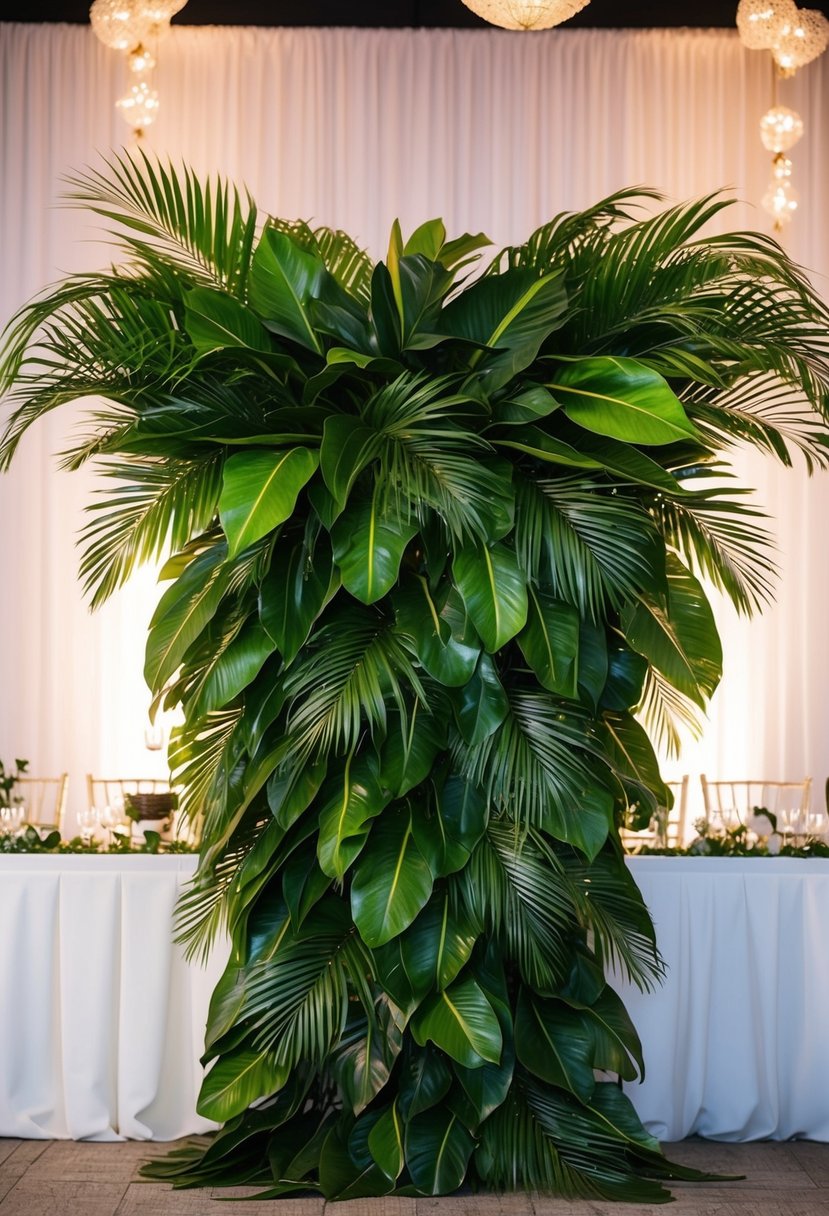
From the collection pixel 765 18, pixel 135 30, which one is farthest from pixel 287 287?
pixel 765 18

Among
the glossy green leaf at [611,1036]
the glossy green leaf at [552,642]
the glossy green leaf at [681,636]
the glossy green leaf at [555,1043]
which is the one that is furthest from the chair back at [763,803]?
the glossy green leaf at [552,642]

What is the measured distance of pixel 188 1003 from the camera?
12.8ft

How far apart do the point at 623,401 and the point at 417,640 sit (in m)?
0.75

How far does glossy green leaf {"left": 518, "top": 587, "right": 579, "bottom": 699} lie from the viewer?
3189 mm

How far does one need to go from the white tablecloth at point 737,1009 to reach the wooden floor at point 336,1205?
11 centimetres

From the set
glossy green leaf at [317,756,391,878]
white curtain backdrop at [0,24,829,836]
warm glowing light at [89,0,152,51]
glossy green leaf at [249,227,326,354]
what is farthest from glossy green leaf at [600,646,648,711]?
white curtain backdrop at [0,24,829,836]

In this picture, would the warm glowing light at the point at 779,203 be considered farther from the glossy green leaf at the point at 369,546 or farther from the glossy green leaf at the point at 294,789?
the glossy green leaf at the point at 294,789

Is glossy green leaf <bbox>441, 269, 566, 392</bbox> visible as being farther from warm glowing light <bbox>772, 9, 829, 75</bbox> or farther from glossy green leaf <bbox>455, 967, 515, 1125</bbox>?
warm glowing light <bbox>772, 9, 829, 75</bbox>

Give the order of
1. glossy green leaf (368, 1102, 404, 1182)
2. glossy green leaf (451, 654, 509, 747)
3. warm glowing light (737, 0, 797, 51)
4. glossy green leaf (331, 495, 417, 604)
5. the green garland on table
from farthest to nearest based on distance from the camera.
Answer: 1. warm glowing light (737, 0, 797, 51)
2. the green garland on table
3. glossy green leaf (368, 1102, 404, 1182)
4. glossy green leaf (451, 654, 509, 747)
5. glossy green leaf (331, 495, 417, 604)

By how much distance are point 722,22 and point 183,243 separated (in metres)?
5.78

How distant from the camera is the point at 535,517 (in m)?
3.26

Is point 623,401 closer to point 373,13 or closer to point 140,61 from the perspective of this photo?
point 140,61

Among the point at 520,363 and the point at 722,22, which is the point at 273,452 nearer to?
the point at 520,363

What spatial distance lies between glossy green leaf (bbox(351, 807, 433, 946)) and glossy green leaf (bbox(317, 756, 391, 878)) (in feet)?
0.17
